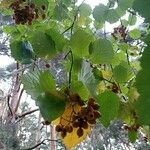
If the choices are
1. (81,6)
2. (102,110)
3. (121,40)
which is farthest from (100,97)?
(121,40)

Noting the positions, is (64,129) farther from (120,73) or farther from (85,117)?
(120,73)

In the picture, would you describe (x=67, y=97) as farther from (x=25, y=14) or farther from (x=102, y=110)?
(x=25, y=14)

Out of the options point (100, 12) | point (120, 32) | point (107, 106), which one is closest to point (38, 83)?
point (107, 106)

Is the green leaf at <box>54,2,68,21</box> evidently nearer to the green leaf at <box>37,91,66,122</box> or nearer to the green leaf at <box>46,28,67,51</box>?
the green leaf at <box>46,28,67,51</box>

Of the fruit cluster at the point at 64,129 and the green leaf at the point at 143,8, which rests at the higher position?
the fruit cluster at the point at 64,129

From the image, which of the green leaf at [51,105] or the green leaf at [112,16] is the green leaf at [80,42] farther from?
the green leaf at [112,16]

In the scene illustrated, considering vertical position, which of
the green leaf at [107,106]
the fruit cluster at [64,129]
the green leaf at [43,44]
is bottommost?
the fruit cluster at [64,129]

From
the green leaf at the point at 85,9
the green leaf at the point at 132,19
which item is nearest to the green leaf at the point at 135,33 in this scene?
the green leaf at the point at 132,19
